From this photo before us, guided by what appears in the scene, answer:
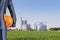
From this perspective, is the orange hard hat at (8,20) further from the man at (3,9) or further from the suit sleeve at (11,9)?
the suit sleeve at (11,9)

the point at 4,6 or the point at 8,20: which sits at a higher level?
the point at 4,6

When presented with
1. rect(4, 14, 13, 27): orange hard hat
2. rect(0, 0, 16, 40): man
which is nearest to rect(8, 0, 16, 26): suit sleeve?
rect(0, 0, 16, 40): man

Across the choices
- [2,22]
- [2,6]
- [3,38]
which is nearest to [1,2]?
[2,6]

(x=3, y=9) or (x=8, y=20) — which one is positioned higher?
(x=3, y=9)

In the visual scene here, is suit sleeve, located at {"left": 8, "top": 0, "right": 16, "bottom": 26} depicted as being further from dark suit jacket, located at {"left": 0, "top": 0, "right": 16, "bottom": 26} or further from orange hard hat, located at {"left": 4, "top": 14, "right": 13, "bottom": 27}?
orange hard hat, located at {"left": 4, "top": 14, "right": 13, "bottom": 27}

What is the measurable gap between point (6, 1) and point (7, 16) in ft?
1.10

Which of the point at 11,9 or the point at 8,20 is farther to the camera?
the point at 11,9

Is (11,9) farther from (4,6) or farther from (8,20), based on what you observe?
(8,20)

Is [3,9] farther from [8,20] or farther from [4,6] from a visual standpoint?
[8,20]

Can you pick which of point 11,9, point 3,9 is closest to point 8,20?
point 3,9

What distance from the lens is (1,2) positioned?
17.3ft

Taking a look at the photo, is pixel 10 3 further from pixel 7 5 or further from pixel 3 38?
pixel 3 38

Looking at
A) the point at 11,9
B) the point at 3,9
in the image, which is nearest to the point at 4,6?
the point at 3,9

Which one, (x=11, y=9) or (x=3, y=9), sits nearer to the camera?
(x=3, y=9)
